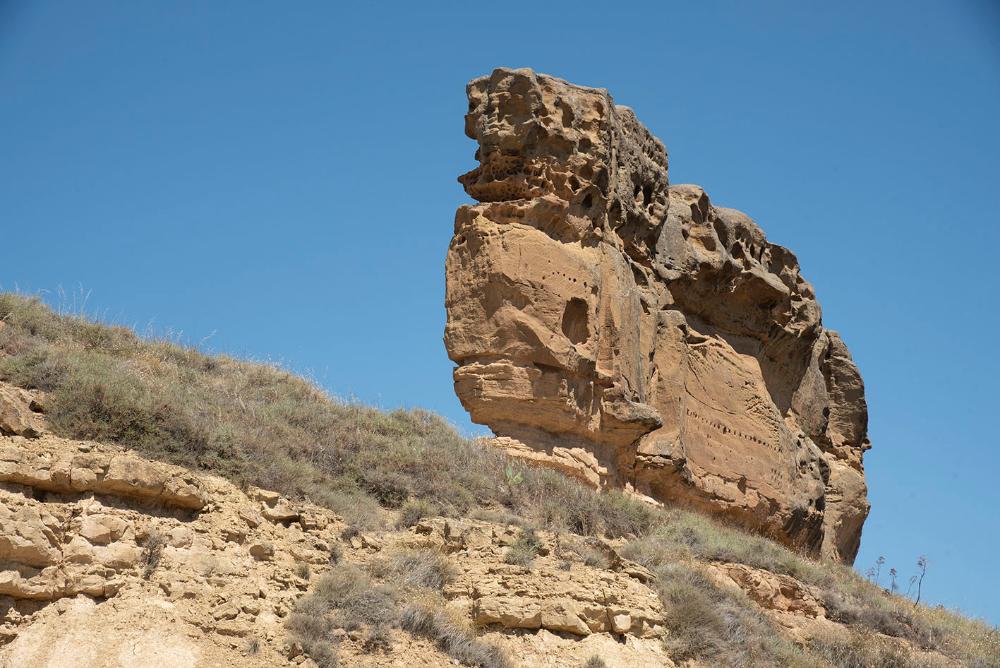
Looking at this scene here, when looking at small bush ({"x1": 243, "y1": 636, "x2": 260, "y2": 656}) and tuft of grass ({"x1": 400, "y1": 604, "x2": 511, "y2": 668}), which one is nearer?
small bush ({"x1": 243, "y1": 636, "x2": 260, "y2": 656})

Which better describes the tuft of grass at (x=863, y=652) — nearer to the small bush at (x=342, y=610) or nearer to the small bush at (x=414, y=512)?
the small bush at (x=414, y=512)

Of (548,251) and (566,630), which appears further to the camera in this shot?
(548,251)

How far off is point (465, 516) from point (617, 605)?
1945mm

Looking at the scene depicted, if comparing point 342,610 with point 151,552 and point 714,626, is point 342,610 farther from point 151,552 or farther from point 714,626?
point 714,626

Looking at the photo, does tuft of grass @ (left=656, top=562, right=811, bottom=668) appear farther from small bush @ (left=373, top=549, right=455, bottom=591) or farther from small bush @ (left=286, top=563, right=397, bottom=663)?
small bush @ (left=286, top=563, right=397, bottom=663)

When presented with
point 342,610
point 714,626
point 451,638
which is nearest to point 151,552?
point 342,610

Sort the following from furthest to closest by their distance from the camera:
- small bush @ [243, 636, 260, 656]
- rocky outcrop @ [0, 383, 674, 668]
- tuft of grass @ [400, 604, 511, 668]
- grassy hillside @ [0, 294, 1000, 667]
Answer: grassy hillside @ [0, 294, 1000, 667], tuft of grass @ [400, 604, 511, 668], small bush @ [243, 636, 260, 656], rocky outcrop @ [0, 383, 674, 668]

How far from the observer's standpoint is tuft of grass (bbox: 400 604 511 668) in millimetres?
9750

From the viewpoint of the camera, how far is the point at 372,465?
12.5 meters

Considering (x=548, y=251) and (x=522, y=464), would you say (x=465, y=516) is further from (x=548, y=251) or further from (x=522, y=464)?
(x=548, y=251)

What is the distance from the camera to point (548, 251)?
582 inches

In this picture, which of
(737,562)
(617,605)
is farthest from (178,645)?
(737,562)

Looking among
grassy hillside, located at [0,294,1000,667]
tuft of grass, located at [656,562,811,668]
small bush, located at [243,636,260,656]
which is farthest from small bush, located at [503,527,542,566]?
small bush, located at [243,636,260,656]

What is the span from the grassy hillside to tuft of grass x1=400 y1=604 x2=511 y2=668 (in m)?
1.47
